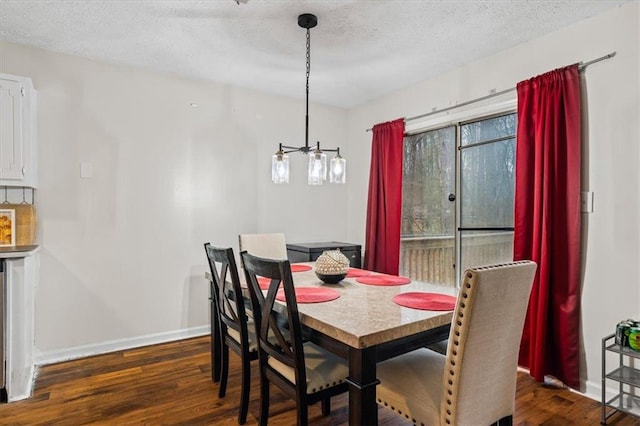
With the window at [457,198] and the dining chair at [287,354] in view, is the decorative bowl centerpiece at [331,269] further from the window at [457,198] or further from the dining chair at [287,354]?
the window at [457,198]

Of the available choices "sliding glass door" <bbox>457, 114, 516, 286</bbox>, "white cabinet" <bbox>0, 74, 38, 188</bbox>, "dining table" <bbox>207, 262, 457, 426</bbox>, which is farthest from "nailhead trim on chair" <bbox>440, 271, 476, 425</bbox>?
"white cabinet" <bbox>0, 74, 38, 188</bbox>

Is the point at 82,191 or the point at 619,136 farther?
the point at 82,191

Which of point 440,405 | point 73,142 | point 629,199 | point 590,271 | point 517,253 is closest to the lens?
point 440,405

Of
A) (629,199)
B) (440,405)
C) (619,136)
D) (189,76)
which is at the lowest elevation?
(440,405)

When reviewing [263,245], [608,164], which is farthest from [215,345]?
[608,164]

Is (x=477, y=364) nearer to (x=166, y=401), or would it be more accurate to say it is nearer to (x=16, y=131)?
(x=166, y=401)

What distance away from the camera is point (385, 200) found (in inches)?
156

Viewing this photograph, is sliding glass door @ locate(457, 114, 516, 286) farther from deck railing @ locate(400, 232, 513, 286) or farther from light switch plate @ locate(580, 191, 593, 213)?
light switch plate @ locate(580, 191, 593, 213)

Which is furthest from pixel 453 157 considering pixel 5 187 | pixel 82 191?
pixel 5 187

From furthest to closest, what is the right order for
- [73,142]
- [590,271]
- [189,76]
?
[189,76]
[73,142]
[590,271]

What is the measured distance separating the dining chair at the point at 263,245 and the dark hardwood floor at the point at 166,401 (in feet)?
2.91

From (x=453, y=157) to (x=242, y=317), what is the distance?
2481 mm

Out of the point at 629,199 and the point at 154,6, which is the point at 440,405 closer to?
the point at 629,199

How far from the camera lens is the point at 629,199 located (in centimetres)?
229
